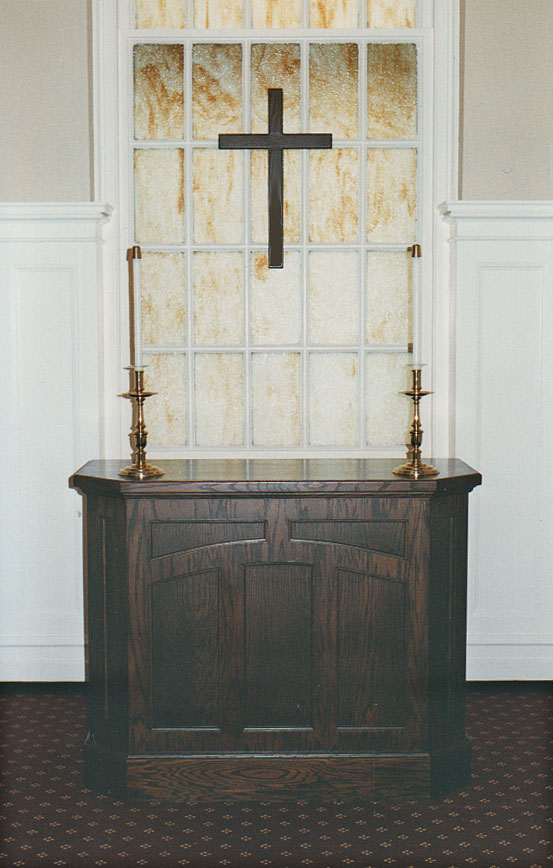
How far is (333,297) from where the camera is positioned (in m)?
3.56

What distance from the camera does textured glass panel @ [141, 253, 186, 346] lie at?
3549 mm

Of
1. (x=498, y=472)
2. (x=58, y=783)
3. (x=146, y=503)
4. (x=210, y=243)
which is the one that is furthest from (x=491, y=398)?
(x=58, y=783)

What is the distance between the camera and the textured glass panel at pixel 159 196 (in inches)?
138

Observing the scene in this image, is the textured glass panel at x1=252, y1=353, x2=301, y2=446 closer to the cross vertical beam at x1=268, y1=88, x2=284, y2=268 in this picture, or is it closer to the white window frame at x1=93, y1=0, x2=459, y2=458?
the white window frame at x1=93, y1=0, x2=459, y2=458

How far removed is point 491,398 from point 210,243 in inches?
47.8

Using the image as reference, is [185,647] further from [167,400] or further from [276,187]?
[276,187]

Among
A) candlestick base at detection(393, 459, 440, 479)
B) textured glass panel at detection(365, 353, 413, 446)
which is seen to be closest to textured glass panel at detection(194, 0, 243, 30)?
textured glass panel at detection(365, 353, 413, 446)

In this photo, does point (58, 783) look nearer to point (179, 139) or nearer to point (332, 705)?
point (332, 705)

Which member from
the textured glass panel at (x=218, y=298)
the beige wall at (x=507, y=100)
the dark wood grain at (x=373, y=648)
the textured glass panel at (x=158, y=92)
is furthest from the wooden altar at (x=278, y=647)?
the textured glass panel at (x=158, y=92)

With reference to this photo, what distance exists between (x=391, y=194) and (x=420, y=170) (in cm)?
14

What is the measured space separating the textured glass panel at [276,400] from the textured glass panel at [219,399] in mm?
62

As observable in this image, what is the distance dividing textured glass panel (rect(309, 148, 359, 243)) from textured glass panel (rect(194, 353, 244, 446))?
0.59 metres

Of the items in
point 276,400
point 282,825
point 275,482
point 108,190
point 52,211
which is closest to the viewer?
point 282,825

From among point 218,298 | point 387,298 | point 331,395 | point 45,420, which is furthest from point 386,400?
point 45,420
